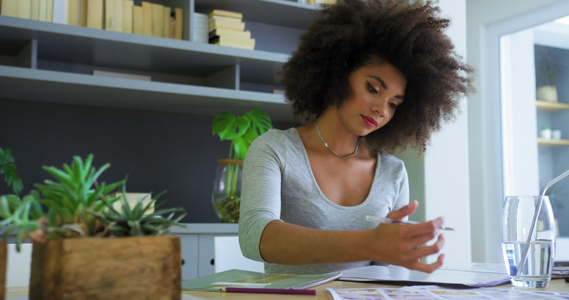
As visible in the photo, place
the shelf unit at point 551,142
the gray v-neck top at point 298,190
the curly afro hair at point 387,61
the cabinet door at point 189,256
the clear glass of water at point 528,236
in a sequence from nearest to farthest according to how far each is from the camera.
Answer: the clear glass of water at point 528,236
the gray v-neck top at point 298,190
the curly afro hair at point 387,61
the cabinet door at point 189,256
the shelf unit at point 551,142

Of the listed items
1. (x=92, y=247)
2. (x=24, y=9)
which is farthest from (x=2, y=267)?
(x=24, y=9)

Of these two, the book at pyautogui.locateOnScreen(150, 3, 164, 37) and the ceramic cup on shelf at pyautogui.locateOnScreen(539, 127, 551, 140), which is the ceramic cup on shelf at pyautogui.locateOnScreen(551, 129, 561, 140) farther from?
the book at pyautogui.locateOnScreen(150, 3, 164, 37)

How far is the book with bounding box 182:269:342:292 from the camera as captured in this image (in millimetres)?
940

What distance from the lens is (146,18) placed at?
2.57 meters

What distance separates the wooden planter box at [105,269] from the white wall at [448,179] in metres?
2.14

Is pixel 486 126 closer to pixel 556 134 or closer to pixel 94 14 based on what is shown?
pixel 556 134

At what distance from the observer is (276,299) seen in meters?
0.82

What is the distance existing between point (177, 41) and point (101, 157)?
698 mm

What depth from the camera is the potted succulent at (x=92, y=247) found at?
0.54m

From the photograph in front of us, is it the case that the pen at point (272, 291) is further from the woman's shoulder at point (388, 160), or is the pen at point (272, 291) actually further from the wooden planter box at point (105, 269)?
the woman's shoulder at point (388, 160)

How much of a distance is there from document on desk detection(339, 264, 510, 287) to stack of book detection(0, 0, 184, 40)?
5.57ft

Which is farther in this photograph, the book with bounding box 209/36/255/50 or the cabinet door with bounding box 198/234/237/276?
the book with bounding box 209/36/255/50

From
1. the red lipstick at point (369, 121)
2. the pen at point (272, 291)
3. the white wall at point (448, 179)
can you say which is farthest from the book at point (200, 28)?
the pen at point (272, 291)

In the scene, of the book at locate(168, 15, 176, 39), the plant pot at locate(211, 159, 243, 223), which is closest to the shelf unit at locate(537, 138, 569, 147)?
the plant pot at locate(211, 159, 243, 223)
